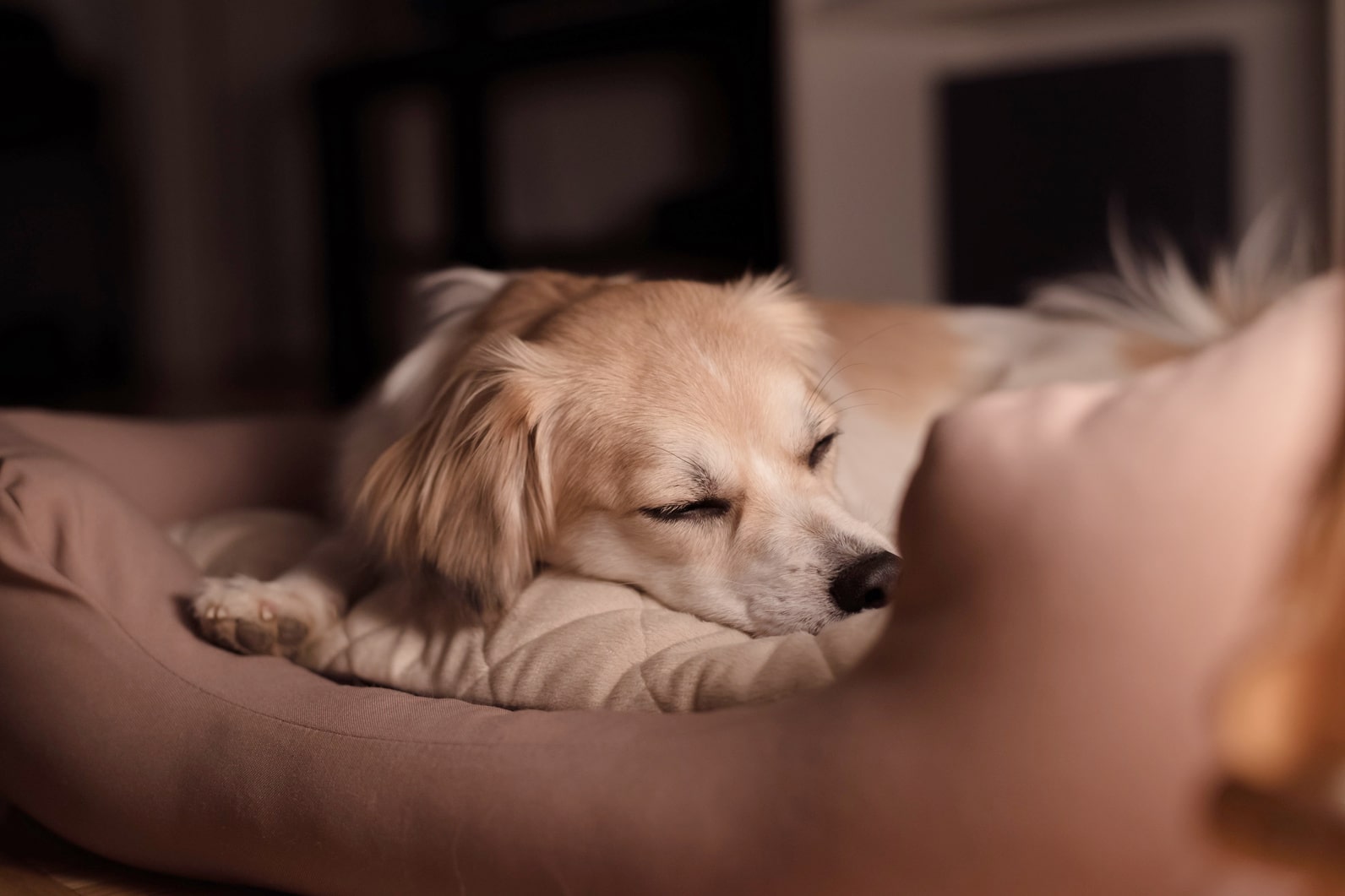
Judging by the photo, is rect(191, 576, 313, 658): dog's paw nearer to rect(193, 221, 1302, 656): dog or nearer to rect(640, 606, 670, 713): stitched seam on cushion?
rect(193, 221, 1302, 656): dog

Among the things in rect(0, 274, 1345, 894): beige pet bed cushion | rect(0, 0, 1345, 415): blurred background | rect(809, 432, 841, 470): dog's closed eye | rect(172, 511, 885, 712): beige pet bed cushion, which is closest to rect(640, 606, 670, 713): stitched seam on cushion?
rect(172, 511, 885, 712): beige pet bed cushion

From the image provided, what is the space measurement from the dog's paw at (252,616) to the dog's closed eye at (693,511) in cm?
40

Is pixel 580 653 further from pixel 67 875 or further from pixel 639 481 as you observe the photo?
pixel 67 875

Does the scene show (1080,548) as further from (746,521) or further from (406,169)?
(406,169)

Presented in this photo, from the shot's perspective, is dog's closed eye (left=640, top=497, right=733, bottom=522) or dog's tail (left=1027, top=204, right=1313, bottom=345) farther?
dog's tail (left=1027, top=204, right=1313, bottom=345)

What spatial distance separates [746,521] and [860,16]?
2.17 m

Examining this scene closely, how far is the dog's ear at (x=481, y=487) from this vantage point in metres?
1.35

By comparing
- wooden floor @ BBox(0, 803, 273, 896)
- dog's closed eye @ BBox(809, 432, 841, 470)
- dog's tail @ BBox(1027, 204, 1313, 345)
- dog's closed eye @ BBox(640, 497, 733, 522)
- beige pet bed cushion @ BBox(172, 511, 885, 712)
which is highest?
dog's tail @ BBox(1027, 204, 1313, 345)

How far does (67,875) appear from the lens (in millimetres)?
1221

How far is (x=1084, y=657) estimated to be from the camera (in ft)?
2.44

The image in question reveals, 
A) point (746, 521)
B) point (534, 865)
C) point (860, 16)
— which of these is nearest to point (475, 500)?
point (746, 521)

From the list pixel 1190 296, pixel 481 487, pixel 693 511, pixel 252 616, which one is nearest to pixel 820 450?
pixel 693 511

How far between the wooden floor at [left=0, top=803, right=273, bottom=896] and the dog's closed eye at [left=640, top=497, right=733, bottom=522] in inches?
20.7

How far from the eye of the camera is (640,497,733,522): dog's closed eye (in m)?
1.36
